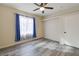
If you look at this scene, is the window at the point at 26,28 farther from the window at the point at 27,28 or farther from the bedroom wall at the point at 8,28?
the bedroom wall at the point at 8,28

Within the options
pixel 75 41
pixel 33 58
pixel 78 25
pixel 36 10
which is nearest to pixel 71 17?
pixel 78 25

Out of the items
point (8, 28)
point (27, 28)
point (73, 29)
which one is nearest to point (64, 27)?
point (73, 29)

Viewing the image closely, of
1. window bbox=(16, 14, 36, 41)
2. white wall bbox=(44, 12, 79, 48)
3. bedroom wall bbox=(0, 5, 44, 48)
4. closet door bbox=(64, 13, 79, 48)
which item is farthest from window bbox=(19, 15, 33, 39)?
closet door bbox=(64, 13, 79, 48)

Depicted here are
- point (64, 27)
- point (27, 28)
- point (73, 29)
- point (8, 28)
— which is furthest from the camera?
point (64, 27)

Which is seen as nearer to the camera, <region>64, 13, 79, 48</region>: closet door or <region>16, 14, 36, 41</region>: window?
<region>16, 14, 36, 41</region>: window

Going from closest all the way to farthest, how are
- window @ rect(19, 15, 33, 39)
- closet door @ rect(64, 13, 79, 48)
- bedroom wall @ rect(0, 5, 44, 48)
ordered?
window @ rect(19, 15, 33, 39)
bedroom wall @ rect(0, 5, 44, 48)
closet door @ rect(64, 13, 79, 48)

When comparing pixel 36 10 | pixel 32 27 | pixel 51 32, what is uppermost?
pixel 36 10

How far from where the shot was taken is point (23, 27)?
1651 mm

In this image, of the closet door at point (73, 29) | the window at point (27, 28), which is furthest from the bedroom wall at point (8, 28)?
the closet door at point (73, 29)

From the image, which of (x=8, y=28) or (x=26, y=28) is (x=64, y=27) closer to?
(x=26, y=28)

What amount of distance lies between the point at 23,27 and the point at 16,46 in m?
0.58

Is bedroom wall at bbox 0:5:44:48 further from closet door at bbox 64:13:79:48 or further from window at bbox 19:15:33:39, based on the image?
closet door at bbox 64:13:79:48

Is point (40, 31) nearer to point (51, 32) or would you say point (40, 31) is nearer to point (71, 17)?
point (51, 32)

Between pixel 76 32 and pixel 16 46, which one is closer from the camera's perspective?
pixel 16 46
